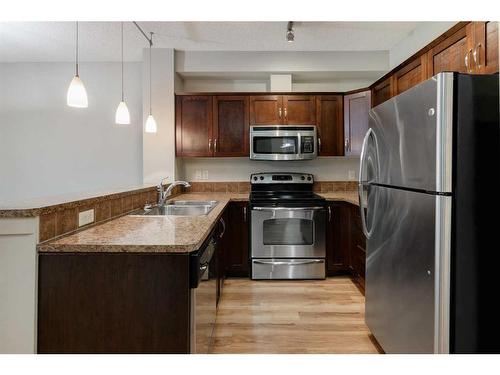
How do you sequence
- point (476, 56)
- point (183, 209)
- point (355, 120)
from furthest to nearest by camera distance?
point (355, 120) → point (183, 209) → point (476, 56)

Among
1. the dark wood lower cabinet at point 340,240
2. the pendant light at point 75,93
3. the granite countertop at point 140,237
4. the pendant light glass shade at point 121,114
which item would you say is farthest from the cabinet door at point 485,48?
the pendant light glass shade at point 121,114

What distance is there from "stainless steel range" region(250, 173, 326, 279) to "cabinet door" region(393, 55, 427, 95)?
1326 mm

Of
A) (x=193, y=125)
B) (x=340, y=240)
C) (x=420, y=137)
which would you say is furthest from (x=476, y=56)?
(x=193, y=125)

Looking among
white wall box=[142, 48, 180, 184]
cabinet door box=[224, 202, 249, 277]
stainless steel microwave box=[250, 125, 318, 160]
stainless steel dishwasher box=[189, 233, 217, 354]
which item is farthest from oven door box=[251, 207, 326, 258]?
stainless steel dishwasher box=[189, 233, 217, 354]

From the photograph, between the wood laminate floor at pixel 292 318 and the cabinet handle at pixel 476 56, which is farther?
the wood laminate floor at pixel 292 318

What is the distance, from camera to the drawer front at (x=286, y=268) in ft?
11.1

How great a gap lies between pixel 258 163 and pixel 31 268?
3.02 metres

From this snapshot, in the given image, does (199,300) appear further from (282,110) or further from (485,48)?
(282,110)

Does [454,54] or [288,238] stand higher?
[454,54]

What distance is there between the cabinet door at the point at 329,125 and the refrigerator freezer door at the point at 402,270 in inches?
68.4

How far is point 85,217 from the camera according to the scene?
1684mm

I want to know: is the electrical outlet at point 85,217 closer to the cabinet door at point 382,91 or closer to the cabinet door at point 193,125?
the cabinet door at point 193,125

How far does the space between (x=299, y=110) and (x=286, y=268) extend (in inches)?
71.1

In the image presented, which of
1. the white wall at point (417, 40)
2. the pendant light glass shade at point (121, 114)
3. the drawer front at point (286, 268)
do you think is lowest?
the drawer front at point (286, 268)
